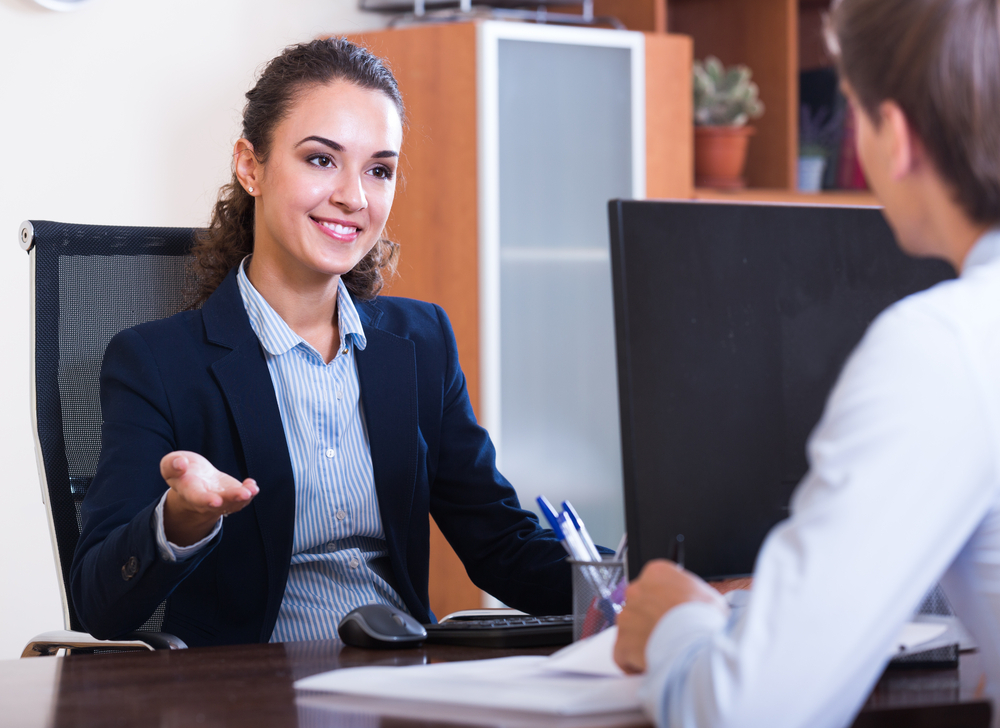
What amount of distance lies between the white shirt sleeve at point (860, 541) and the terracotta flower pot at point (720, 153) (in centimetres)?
265

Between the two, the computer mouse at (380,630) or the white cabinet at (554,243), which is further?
the white cabinet at (554,243)

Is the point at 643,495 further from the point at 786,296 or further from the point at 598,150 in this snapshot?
the point at 598,150

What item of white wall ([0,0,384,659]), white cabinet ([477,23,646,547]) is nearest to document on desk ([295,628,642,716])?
white wall ([0,0,384,659])

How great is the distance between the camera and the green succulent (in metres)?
3.15

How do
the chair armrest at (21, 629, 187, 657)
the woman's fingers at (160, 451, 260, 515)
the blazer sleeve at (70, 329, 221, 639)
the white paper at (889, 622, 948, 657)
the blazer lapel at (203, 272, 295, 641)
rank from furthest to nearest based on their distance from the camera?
the blazer lapel at (203, 272, 295, 641) < the chair armrest at (21, 629, 187, 657) < the blazer sleeve at (70, 329, 221, 639) < the woman's fingers at (160, 451, 260, 515) < the white paper at (889, 622, 948, 657)

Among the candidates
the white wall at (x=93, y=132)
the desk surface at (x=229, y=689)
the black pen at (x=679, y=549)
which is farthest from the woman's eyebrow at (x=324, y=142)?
the white wall at (x=93, y=132)

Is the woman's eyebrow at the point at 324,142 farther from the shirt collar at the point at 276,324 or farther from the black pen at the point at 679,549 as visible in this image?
the black pen at the point at 679,549

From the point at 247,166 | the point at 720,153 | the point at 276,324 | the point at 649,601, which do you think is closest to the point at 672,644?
the point at 649,601

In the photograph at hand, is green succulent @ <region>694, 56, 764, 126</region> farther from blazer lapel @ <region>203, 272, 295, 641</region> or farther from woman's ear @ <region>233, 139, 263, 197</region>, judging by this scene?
blazer lapel @ <region>203, 272, 295, 641</region>

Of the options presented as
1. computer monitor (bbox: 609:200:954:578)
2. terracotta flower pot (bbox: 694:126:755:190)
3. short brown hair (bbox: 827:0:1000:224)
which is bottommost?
computer monitor (bbox: 609:200:954:578)

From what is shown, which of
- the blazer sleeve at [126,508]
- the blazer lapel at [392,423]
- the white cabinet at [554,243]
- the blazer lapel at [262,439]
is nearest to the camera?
the blazer sleeve at [126,508]

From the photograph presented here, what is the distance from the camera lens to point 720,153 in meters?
3.18

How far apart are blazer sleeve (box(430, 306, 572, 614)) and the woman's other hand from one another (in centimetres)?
55

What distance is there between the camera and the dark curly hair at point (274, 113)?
58.5 inches
